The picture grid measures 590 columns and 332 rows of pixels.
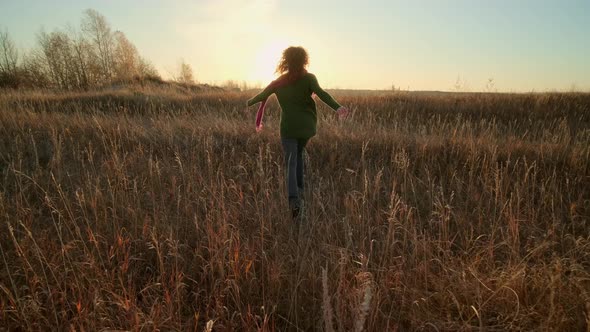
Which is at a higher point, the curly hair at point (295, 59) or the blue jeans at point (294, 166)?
the curly hair at point (295, 59)

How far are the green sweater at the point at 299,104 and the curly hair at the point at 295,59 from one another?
108 mm

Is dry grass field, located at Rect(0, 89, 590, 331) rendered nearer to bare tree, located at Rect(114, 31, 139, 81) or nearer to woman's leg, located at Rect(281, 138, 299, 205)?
woman's leg, located at Rect(281, 138, 299, 205)

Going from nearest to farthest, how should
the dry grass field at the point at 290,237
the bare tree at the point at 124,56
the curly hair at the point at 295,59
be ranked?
1. the dry grass field at the point at 290,237
2. the curly hair at the point at 295,59
3. the bare tree at the point at 124,56

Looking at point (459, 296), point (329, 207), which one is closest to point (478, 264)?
point (459, 296)

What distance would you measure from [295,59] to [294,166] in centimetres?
110

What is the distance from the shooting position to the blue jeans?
3.28 m

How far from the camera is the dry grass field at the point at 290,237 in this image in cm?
178

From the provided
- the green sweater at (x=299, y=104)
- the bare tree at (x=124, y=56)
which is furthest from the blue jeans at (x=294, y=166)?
the bare tree at (x=124, y=56)

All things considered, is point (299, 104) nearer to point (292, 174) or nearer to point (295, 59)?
point (295, 59)

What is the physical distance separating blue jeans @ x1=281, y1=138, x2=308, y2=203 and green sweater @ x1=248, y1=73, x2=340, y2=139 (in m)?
0.11

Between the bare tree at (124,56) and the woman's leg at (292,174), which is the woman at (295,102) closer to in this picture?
the woman's leg at (292,174)

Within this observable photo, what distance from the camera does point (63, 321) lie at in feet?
5.82

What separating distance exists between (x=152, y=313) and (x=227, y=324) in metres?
0.41

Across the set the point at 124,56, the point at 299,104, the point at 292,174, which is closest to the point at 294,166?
the point at 292,174
